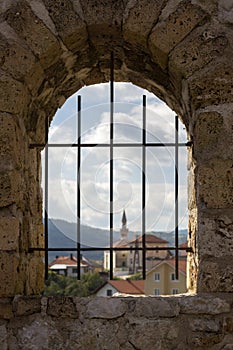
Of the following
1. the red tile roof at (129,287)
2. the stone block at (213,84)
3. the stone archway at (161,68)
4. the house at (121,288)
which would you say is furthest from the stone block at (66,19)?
A: the red tile roof at (129,287)

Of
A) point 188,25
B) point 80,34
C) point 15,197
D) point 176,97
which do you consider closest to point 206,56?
point 188,25

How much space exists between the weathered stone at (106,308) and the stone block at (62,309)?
0.09 meters

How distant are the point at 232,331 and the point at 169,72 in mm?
1519

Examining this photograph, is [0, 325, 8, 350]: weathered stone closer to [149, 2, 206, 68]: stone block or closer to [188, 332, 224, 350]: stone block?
[188, 332, 224, 350]: stone block

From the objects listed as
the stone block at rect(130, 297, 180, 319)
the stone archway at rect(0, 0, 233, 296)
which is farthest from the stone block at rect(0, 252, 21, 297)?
the stone block at rect(130, 297, 180, 319)

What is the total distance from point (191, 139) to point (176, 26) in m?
0.67

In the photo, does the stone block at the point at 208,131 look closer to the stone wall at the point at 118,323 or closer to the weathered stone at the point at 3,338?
the stone wall at the point at 118,323

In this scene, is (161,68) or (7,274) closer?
(7,274)

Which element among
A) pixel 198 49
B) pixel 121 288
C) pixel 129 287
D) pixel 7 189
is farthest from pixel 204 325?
pixel 129 287

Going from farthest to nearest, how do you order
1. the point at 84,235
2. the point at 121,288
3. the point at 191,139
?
the point at 121,288
the point at 84,235
the point at 191,139

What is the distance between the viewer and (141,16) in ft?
10.6

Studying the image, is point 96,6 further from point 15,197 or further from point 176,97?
point 15,197

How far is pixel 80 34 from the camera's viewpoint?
10.9 ft

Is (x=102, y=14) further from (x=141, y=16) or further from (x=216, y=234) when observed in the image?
(x=216, y=234)
